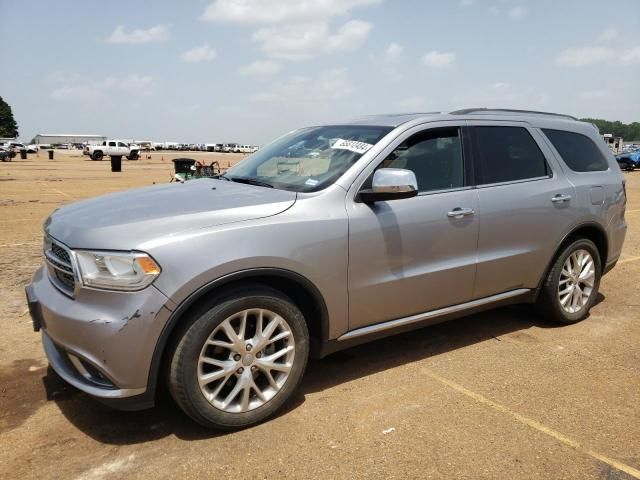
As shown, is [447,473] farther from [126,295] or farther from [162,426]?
[126,295]

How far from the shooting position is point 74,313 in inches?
107

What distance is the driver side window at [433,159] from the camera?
12.0ft

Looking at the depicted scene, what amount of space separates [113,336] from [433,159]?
7.82 feet

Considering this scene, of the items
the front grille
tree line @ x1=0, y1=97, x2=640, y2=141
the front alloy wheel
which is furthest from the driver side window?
tree line @ x1=0, y1=97, x2=640, y2=141

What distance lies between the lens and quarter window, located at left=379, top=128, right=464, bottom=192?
12.0 ft

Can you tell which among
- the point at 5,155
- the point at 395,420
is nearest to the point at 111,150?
the point at 5,155

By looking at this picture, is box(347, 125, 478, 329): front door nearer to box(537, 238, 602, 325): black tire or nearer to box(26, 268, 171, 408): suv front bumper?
box(537, 238, 602, 325): black tire

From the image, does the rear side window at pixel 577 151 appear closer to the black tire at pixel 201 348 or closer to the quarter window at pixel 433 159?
the quarter window at pixel 433 159

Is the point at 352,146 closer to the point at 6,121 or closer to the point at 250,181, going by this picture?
the point at 250,181

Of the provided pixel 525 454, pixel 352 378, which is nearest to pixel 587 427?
pixel 525 454

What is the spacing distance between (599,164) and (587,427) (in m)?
2.75

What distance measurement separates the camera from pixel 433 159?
3.81m

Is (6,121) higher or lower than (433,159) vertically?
higher

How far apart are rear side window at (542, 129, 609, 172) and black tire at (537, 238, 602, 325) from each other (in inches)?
25.9
